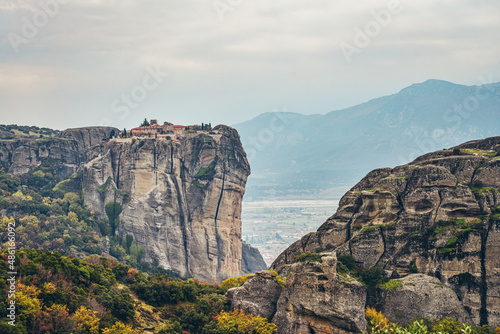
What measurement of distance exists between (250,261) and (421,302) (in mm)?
106394

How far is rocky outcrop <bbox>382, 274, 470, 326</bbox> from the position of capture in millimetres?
58969

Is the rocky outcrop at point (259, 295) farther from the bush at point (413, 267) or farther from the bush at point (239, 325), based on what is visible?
the bush at point (413, 267)

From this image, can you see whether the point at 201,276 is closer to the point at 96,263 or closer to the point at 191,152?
the point at 191,152

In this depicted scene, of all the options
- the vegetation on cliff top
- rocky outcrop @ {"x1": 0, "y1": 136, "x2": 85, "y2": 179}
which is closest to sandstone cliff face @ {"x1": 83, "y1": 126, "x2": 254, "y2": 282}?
rocky outcrop @ {"x1": 0, "y1": 136, "x2": 85, "y2": 179}

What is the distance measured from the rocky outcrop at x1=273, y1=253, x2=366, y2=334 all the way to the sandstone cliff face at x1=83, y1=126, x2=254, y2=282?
231ft

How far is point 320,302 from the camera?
56.9 metres

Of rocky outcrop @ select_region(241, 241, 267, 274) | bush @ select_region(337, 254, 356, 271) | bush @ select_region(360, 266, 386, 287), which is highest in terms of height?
bush @ select_region(337, 254, 356, 271)

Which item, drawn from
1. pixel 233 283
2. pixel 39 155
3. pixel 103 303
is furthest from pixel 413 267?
pixel 39 155

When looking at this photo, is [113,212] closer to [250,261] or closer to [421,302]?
[250,261]

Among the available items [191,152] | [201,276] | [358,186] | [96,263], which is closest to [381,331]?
[358,186]

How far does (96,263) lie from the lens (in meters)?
72.4

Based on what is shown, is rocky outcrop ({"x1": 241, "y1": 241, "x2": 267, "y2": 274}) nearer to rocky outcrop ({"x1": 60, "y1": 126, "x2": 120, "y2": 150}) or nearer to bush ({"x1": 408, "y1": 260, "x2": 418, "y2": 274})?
rocky outcrop ({"x1": 60, "y1": 126, "x2": 120, "y2": 150})

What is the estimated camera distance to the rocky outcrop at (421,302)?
193ft

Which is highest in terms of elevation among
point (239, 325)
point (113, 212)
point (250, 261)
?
point (113, 212)
